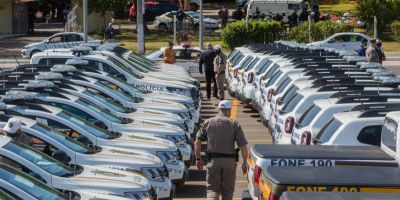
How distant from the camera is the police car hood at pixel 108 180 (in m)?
11.5

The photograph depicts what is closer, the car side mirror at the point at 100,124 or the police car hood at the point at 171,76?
the car side mirror at the point at 100,124

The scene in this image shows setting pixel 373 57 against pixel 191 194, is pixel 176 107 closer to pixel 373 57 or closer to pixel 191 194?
pixel 191 194

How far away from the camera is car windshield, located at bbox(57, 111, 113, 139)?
1481cm

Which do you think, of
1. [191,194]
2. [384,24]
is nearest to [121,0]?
[384,24]

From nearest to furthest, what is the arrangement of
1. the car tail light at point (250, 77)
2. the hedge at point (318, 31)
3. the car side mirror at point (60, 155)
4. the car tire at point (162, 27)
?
the car side mirror at point (60, 155), the car tail light at point (250, 77), the hedge at point (318, 31), the car tire at point (162, 27)

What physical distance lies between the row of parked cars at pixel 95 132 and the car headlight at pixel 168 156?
0.05 ft

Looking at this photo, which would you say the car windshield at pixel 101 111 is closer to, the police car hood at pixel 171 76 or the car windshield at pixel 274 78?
the car windshield at pixel 274 78

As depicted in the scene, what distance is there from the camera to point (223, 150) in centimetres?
1296

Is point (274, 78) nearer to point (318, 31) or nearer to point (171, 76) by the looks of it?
point (171, 76)

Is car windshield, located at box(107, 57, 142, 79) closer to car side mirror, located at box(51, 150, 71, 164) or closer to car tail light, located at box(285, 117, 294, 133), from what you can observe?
car tail light, located at box(285, 117, 294, 133)

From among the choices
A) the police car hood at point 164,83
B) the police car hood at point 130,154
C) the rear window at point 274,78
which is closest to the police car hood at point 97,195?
the police car hood at point 130,154

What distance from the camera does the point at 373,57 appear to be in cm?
2847

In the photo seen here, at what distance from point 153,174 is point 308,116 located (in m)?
2.69

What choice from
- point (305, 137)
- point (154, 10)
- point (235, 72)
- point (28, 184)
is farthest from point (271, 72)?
point (154, 10)
